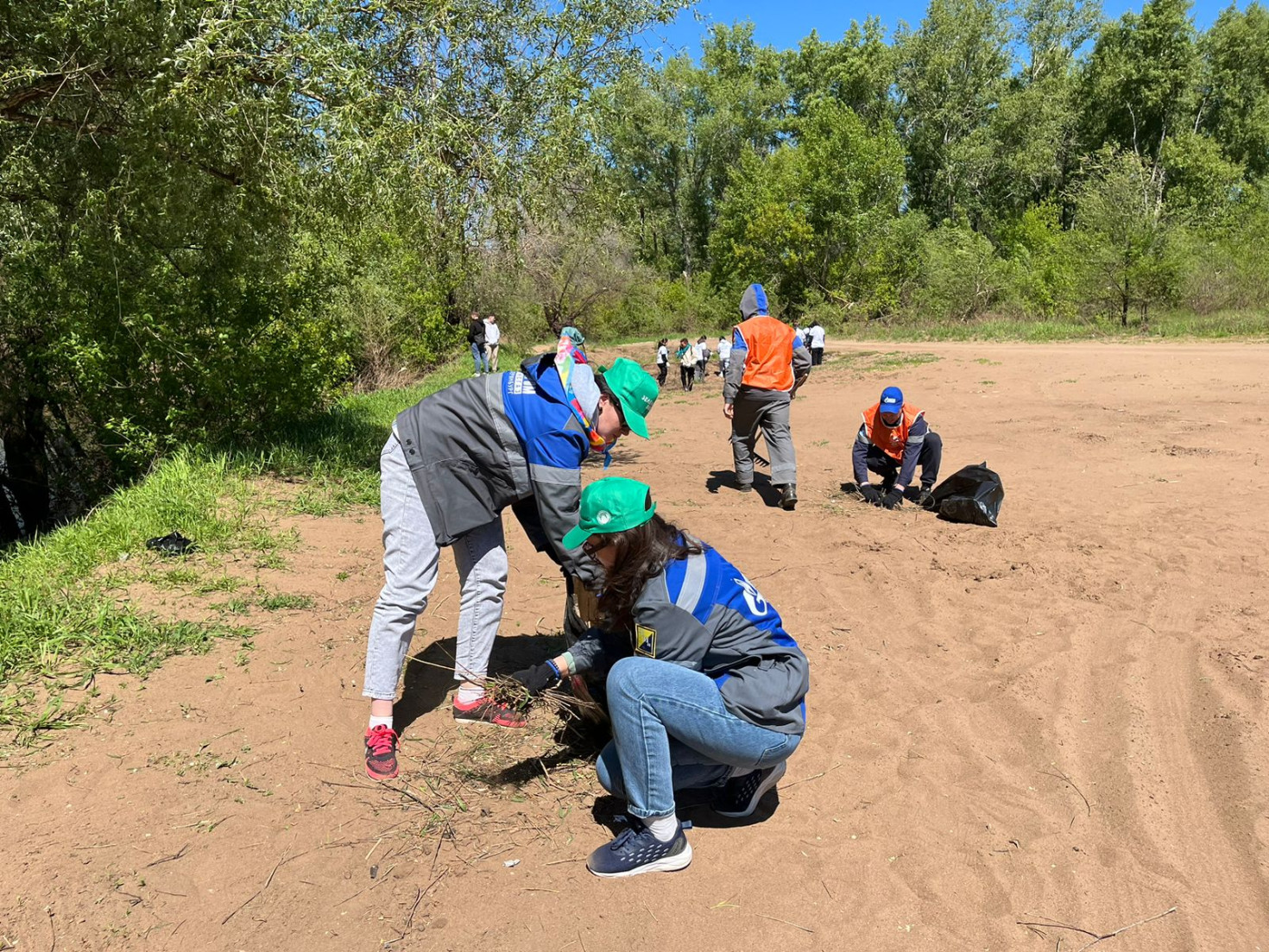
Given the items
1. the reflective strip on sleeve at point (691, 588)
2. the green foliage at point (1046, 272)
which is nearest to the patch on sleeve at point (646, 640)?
the reflective strip on sleeve at point (691, 588)

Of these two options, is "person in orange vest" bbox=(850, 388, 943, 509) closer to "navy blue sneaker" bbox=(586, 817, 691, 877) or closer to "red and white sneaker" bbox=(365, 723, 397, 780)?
"navy blue sneaker" bbox=(586, 817, 691, 877)

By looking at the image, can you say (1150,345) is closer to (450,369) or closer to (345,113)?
(450,369)

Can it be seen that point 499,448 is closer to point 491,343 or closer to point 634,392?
point 634,392

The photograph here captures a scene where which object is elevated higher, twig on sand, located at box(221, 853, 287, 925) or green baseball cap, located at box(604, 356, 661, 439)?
green baseball cap, located at box(604, 356, 661, 439)

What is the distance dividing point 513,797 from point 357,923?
78cm

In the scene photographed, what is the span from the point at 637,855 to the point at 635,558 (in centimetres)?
102

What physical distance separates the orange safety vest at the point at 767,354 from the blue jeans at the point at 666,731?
5223mm

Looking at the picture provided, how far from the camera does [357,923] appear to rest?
8.66ft

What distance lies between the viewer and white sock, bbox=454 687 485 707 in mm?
3795

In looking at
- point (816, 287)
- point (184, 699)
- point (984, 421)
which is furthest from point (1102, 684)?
point (816, 287)

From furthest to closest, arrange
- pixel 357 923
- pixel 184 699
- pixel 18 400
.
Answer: pixel 18 400, pixel 184 699, pixel 357 923

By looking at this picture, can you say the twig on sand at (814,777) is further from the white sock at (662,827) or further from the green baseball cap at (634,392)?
the green baseball cap at (634,392)

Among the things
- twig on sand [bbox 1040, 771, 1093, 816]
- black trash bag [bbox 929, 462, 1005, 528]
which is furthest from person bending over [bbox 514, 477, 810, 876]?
black trash bag [bbox 929, 462, 1005, 528]

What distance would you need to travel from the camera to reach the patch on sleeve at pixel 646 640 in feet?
8.93
